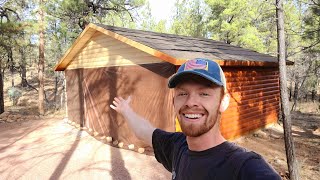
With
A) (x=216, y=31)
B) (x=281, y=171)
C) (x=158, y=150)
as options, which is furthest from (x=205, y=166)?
(x=216, y=31)

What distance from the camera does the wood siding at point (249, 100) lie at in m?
10.4

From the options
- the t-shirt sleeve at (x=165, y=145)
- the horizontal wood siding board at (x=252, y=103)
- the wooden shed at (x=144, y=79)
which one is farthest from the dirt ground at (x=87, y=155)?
the t-shirt sleeve at (x=165, y=145)

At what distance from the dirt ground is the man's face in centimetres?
564

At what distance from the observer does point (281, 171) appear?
769 cm

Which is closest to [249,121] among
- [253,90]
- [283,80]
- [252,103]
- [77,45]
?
[252,103]

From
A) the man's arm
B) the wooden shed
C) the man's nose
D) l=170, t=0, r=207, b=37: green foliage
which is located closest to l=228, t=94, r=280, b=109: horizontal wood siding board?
the wooden shed

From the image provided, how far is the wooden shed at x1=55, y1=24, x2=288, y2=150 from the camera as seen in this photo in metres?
8.79

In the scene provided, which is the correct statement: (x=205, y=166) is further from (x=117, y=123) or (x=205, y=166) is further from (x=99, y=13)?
(x=99, y=13)

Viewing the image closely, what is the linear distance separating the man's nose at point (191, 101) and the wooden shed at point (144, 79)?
226 inches

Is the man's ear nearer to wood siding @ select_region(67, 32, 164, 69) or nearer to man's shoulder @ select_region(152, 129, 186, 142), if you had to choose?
man's shoulder @ select_region(152, 129, 186, 142)

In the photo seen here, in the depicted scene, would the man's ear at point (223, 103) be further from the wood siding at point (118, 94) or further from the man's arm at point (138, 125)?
the wood siding at point (118, 94)

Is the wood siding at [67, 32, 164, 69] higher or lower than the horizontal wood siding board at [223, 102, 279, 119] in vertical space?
higher

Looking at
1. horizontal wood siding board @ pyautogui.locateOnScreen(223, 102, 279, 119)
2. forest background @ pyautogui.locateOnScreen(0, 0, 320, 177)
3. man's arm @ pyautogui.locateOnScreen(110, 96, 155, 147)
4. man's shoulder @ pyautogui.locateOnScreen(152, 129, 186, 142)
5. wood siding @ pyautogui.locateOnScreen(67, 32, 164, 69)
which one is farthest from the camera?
forest background @ pyautogui.locateOnScreen(0, 0, 320, 177)

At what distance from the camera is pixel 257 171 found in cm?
145
